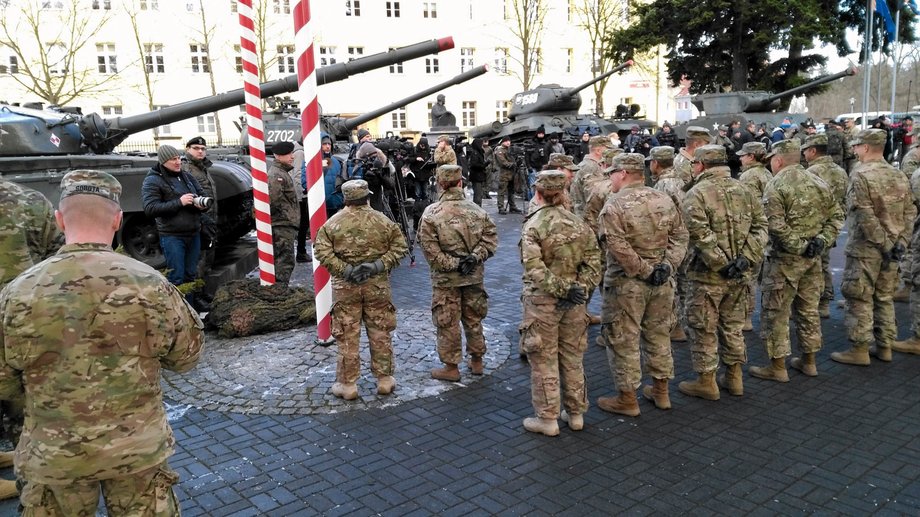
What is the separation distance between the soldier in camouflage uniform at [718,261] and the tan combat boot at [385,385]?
2442 millimetres

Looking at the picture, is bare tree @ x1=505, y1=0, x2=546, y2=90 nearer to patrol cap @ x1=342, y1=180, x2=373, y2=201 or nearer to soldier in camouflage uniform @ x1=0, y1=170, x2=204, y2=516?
patrol cap @ x1=342, y1=180, x2=373, y2=201

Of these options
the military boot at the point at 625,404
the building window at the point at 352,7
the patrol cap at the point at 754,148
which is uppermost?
the building window at the point at 352,7

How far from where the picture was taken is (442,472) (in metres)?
4.68

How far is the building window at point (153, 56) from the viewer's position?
37.2 metres

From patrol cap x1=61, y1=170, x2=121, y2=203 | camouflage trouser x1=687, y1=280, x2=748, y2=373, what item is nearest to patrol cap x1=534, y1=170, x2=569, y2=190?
camouflage trouser x1=687, y1=280, x2=748, y2=373

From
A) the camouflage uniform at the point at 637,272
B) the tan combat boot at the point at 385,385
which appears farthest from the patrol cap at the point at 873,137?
the tan combat boot at the point at 385,385

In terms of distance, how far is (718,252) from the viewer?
572 cm

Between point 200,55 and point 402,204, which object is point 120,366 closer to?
point 402,204

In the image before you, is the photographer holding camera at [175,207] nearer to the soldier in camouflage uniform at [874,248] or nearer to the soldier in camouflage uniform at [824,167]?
the soldier in camouflage uniform at [824,167]

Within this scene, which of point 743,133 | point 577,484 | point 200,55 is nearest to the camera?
point 577,484

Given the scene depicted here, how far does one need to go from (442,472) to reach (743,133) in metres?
17.7

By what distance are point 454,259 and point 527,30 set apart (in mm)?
32079

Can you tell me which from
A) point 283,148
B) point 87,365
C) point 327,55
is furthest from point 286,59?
point 87,365

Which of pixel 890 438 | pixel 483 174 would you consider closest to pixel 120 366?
pixel 890 438
